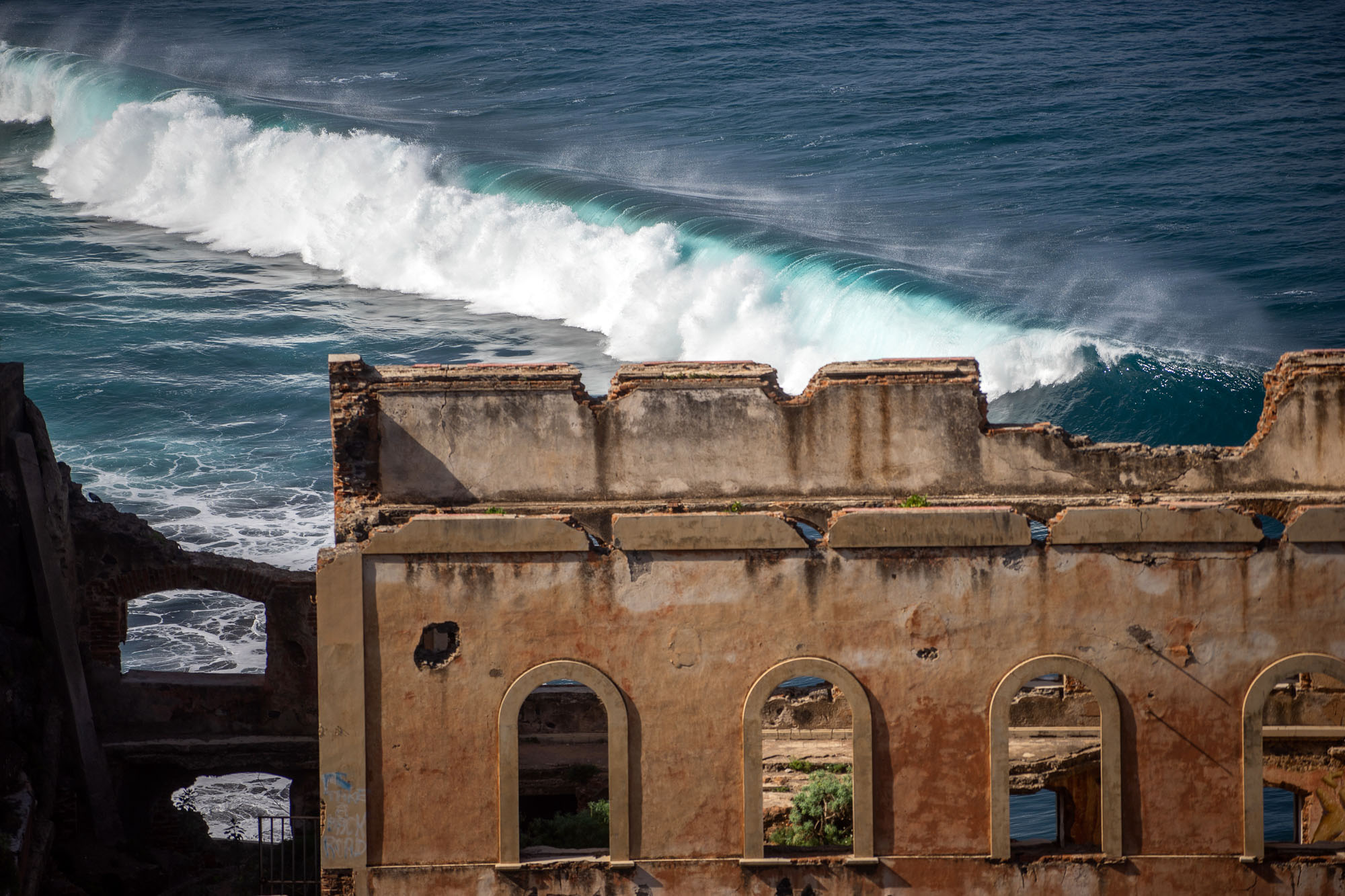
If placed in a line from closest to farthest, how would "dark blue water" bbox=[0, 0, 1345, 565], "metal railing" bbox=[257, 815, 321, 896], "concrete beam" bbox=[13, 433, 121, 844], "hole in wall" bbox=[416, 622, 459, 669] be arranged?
"hole in wall" bbox=[416, 622, 459, 669] → "metal railing" bbox=[257, 815, 321, 896] → "concrete beam" bbox=[13, 433, 121, 844] → "dark blue water" bbox=[0, 0, 1345, 565]

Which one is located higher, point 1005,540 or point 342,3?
point 342,3

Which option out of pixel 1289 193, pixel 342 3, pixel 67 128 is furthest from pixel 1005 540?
pixel 342 3

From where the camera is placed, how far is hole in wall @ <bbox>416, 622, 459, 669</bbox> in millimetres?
13281

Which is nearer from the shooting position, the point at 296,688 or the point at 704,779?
the point at 704,779

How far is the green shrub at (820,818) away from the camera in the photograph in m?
14.8

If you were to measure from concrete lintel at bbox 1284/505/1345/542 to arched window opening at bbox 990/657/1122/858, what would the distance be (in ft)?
6.83

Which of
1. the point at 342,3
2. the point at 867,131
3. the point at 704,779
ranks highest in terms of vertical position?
the point at 342,3

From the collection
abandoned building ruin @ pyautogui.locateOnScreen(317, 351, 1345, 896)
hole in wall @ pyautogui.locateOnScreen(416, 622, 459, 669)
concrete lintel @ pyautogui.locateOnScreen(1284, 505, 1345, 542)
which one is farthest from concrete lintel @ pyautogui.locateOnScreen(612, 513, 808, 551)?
concrete lintel @ pyautogui.locateOnScreen(1284, 505, 1345, 542)

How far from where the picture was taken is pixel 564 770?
1772 cm

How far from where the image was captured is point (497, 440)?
572 inches

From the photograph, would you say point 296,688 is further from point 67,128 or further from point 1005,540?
point 67,128

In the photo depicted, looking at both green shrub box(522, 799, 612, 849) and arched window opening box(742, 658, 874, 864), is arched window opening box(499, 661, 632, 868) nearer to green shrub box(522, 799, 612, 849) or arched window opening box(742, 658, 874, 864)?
green shrub box(522, 799, 612, 849)

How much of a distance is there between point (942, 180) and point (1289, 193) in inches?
420

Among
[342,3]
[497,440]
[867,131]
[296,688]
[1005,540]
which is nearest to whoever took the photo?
[1005,540]
